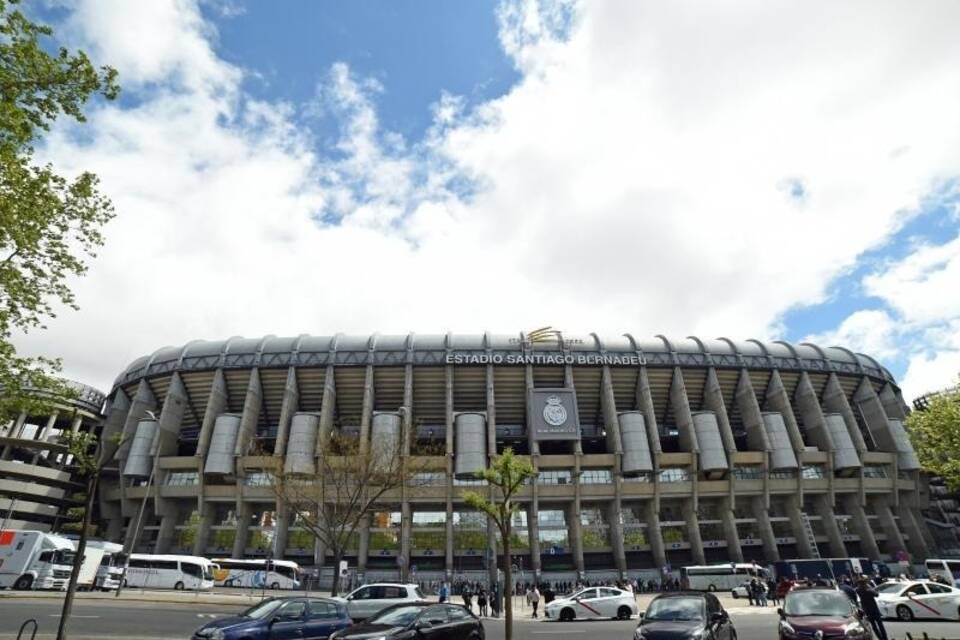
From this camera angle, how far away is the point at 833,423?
57062 mm

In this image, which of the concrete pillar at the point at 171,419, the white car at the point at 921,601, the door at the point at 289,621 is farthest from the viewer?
the concrete pillar at the point at 171,419

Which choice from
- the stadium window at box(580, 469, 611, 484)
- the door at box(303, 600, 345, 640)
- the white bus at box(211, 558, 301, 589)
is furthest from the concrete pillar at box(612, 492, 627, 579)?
the door at box(303, 600, 345, 640)

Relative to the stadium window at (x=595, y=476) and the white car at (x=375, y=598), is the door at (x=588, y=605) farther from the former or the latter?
the stadium window at (x=595, y=476)

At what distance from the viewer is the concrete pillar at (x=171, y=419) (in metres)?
54.0

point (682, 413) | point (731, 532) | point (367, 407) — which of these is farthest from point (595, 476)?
point (367, 407)

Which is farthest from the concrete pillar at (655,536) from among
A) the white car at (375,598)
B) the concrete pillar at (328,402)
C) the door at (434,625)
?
the door at (434,625)

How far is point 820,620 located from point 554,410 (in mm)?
43034

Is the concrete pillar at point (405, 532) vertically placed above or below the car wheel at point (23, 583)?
above

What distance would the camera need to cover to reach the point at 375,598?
70.5 ft

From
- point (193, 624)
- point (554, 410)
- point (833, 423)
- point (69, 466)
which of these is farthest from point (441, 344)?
point (69, 466)

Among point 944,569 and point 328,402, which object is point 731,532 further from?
point 328,402

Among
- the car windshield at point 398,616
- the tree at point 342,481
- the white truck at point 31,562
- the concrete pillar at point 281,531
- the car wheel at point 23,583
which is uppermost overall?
the tree at point 342,481

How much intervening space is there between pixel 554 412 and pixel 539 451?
5.85 meters

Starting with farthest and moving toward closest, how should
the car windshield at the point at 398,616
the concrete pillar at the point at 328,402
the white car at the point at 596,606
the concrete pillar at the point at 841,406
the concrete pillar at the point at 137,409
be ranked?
the concrete pillar at the point at 841,406 → the concrete pillar at the point at 137,409 → the concrete pillar at the point at 328,402 → the white car at the point at 596,606 → the car windshield at the point at 398,616
